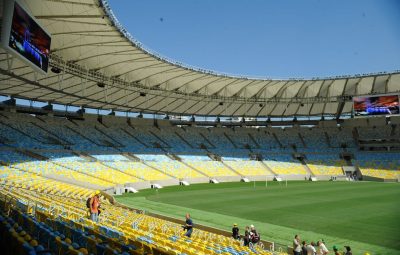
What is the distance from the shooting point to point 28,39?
1759 centimetres

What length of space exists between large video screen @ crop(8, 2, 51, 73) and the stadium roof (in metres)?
2.17

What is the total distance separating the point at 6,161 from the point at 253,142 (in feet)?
142

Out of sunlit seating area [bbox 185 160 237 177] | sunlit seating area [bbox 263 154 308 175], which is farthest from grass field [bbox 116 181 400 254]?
sunlit seating area [bbox 263 154 308 175]

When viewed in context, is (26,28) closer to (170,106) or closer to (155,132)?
(170,106)

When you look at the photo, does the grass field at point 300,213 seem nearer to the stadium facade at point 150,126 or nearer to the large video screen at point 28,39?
the stadium facade at point 150,126

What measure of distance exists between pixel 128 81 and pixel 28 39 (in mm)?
20002

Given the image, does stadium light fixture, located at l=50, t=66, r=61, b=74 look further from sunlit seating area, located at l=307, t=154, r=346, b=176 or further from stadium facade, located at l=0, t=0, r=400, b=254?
sunlit seating area, located at l=307, t=154, r=346, b=176

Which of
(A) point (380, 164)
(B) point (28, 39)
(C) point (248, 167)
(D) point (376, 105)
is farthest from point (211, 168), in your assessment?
(B) point (28, 39)

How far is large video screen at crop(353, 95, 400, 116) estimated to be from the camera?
4509 centimetres

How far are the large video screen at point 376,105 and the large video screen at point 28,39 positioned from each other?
41.9 m

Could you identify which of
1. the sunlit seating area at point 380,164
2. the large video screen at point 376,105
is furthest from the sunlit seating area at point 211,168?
the sunlit seating area at point 380,164

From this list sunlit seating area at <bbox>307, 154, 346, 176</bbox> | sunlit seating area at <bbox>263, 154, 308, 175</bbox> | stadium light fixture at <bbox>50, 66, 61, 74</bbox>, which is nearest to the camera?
stadium light fixture at <bbox>50, 66, 61, 74</bbox>

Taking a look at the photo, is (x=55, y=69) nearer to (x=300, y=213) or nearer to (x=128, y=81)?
(x=128, y=81)

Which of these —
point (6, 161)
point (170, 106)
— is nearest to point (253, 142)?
point (170, 106)
